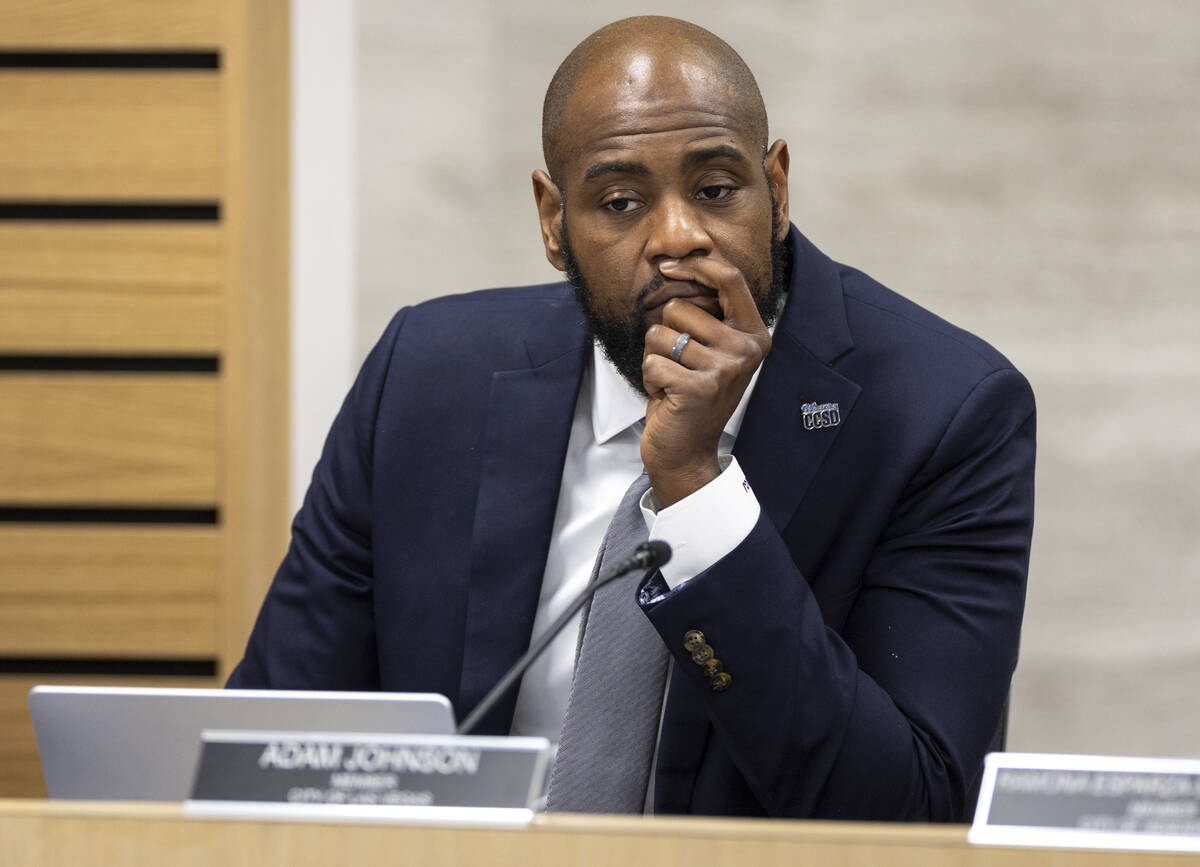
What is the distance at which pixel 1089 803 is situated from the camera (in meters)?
0.77

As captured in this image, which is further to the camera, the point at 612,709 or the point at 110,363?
the point at 110,363

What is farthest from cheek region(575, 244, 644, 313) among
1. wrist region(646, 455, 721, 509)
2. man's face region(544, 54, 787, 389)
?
wrist region(646, 455, 721, 509)

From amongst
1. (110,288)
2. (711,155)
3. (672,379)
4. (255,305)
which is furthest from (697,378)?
(110,288)

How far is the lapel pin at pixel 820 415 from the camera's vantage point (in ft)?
4.68

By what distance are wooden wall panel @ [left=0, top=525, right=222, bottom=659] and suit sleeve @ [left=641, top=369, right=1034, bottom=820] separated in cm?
143

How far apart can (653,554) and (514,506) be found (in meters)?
0.49

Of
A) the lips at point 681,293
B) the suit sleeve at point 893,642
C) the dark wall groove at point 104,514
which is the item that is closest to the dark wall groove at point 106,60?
the dark wall groove at point 104,514

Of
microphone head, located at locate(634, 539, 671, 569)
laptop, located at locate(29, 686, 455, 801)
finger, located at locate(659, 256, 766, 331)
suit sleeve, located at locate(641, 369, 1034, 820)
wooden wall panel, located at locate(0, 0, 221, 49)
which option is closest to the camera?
laptop, located at locate(29, 686, 455, 801)

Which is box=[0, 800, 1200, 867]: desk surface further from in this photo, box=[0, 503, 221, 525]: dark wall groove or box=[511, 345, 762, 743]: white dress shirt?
box=[0, 503, 221, 525]: dark wall groove

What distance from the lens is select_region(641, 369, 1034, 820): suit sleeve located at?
119 cm

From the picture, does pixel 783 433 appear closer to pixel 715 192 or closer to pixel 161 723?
pixel 715 192

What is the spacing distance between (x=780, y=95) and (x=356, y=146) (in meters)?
0.82

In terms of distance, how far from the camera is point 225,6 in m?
2.40

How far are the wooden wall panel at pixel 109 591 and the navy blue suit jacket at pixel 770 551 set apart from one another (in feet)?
3.15
